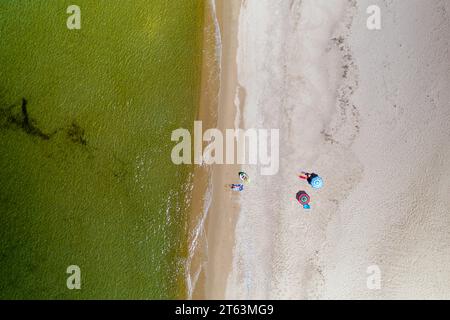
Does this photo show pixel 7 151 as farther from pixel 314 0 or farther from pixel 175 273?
pixel 314 0

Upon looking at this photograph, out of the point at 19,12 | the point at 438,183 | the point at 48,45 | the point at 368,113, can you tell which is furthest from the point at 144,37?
the point at 438,183

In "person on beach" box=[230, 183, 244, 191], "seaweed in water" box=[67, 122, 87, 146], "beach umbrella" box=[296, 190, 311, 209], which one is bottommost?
"beach umbrella" box=[296, 190, 311, 209]

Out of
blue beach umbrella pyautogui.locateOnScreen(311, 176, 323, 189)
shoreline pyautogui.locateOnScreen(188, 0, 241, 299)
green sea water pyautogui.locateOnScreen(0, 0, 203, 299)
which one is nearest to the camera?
blue beach umbrella pyautogui.locateOnScreen(311, 176, 323, 189)

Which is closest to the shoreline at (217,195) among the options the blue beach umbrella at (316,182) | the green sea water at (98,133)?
the green sea water at (98,133)

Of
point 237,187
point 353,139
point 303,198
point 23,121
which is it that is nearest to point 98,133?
point 23,121

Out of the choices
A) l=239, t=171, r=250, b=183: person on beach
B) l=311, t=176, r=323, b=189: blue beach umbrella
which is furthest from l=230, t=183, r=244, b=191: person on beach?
l=311, t=176, r=323, b=189: blue beach umbrella

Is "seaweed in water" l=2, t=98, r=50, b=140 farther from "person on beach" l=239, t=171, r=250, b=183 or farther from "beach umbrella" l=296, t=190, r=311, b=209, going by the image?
"beach umbrella" l=296, t=190, r=311, b=209

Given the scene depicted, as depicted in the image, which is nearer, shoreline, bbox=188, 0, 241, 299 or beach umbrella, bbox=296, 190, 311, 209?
beach umbrella, bbox=296, 190, 311, 209
